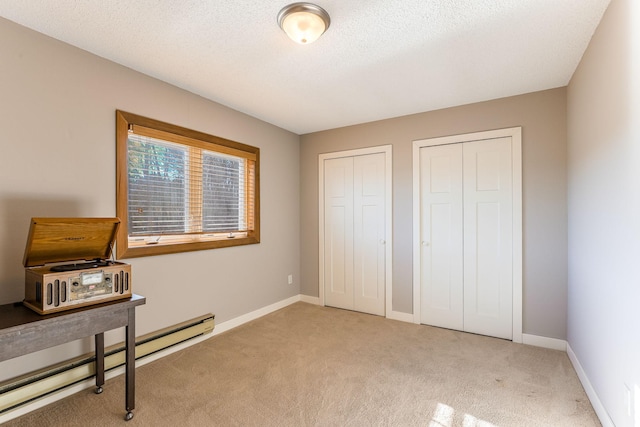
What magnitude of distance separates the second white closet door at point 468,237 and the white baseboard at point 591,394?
597mm

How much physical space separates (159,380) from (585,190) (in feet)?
11.1

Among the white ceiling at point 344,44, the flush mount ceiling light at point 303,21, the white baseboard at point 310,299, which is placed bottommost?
the white baseboard at point 310,299

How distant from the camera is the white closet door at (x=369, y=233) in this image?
12.4 ft

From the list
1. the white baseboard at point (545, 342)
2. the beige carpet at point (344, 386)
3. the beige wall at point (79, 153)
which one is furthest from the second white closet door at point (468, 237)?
the beige wall at point (79, 153)

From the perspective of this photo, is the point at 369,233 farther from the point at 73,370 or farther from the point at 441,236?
the point at 73,370

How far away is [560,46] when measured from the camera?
2.13 metres

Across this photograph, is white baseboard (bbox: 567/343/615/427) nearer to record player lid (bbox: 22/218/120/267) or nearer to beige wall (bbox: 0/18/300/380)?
beige wall (bbox: 0/18/300/380)

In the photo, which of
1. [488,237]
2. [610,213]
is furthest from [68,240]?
[488,237]

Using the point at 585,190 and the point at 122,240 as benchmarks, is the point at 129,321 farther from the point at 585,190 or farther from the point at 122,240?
the point at 585,190

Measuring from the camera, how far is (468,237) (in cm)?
325

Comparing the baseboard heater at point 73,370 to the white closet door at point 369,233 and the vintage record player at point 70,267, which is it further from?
the white closet door at point 369,233

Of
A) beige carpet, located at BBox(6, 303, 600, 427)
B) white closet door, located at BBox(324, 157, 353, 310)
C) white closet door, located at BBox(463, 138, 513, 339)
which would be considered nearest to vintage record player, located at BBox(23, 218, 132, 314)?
beige carpet, located at BBox(6, 303, 600, 427)

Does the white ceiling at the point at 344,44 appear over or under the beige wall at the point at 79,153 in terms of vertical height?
over

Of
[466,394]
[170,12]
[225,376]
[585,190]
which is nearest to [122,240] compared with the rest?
[225,376]
